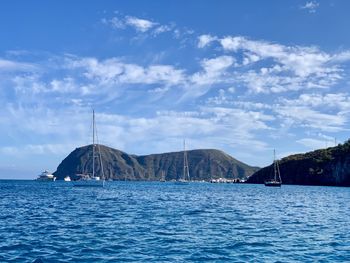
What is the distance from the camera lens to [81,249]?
27.1 meters

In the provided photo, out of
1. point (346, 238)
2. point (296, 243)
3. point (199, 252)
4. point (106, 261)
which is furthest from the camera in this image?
point (346, 238)

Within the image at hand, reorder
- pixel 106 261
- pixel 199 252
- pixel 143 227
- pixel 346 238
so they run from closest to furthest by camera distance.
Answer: pixel 106 261 → pixel 199 252 → pixel 346 238 → pixel 143 227

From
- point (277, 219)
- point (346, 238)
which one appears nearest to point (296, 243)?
point (346, 238)

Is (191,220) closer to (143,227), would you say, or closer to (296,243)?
(143,227)

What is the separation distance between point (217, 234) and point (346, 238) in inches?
382

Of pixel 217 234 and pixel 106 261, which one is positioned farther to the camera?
pixel 217 234

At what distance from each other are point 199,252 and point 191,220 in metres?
17.3

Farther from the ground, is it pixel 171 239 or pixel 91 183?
pixel 91 183

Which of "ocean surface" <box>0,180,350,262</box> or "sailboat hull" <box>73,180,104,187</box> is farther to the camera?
"sailboat hull" <box>73,180,104,187</box>

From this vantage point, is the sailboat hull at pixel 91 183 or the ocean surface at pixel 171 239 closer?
the ocean surface at pixel 171 239

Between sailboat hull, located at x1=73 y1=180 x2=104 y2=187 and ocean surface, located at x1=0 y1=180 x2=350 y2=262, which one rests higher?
sailboat hull, located at x1=73 y1=180 x2=104 y2=187

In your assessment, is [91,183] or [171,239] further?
[91,183]

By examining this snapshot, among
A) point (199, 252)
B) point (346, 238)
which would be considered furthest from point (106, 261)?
point (346, 238)

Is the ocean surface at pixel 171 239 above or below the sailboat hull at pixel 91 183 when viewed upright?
below
